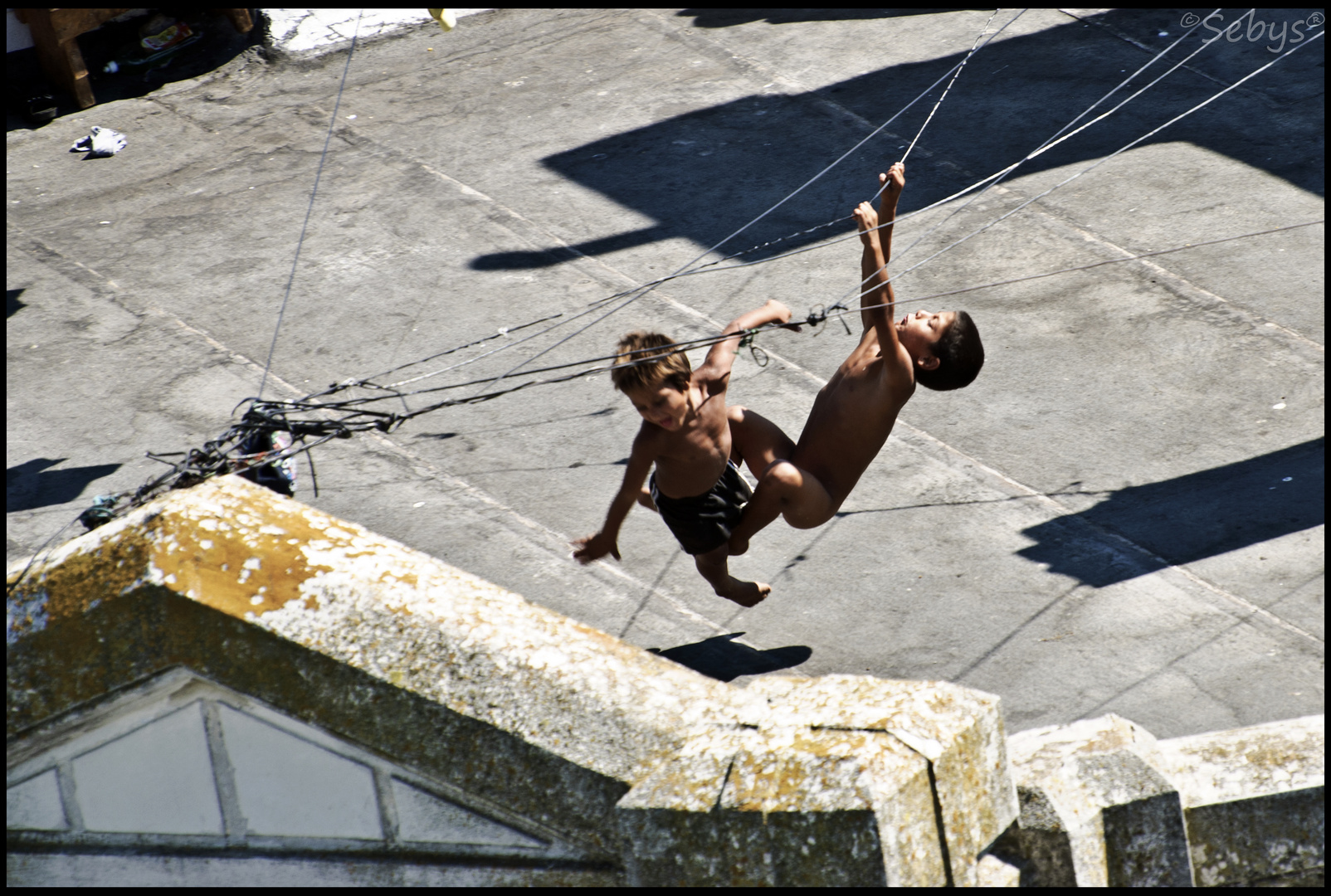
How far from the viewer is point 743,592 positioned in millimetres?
5281

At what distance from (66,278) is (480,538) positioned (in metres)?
4.53

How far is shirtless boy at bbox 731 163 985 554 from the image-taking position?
14.7 feet

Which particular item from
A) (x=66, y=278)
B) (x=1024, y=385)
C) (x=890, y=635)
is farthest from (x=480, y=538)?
(x=66, y=278)

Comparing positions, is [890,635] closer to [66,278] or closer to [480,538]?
[480,538]

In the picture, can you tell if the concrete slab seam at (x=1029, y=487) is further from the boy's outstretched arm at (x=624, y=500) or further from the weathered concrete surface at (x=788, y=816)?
the weathered concrete surface at (x=788, y=816)

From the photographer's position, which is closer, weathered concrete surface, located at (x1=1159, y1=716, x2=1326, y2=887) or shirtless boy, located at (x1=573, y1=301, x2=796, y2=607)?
weathered concrete surface, located at (x1=1159, y1=716, x2=1326, y2=887)

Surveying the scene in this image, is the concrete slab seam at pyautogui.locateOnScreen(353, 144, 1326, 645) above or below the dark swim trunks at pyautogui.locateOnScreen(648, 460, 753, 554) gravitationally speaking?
below

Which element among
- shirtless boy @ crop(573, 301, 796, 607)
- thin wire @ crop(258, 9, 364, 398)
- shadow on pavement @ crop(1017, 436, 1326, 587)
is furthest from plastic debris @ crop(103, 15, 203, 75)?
shadow on pavement @ crop(1017, 436, 1326, 587)

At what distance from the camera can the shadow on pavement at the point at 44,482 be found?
21.2ft

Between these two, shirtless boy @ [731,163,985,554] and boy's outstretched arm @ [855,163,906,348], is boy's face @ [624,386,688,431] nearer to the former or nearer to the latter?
shirtless boy @ [731,163,985,554]

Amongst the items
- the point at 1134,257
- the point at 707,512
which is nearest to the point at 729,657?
the point at 707,512

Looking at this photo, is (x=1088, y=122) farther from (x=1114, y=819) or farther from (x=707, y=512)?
(x=1114, y=819)

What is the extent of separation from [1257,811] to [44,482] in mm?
5971

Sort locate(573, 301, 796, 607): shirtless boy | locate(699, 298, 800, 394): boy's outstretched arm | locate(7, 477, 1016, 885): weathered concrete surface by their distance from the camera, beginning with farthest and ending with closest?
locate(699, 298, 800, 394): boy's outstretched arm < locate(573, 301, 796, 607): shirtless boy < locate(7, 477, 1016, 885): weathered concrete surface
